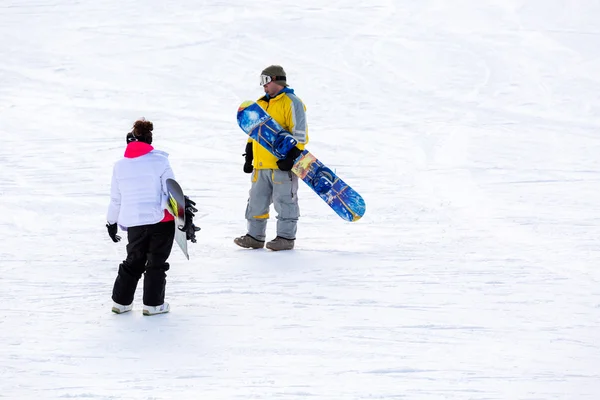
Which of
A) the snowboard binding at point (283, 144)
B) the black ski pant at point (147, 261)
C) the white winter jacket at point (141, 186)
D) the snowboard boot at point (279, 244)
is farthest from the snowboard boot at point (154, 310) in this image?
the snowboard binding at point (283, 144)

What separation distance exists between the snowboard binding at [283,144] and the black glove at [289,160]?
0.03 m

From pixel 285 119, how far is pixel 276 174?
0.45 metres

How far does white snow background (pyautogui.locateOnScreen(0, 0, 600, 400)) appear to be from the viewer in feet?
15.6

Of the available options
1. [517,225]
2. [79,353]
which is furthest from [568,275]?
[79,353]

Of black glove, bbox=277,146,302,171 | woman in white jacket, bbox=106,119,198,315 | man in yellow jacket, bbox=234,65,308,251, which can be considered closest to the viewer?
woman in white jacket, bbox=106,119,198,315

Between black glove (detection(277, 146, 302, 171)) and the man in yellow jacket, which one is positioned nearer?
black glove (detection(277, 146, 302, 171))

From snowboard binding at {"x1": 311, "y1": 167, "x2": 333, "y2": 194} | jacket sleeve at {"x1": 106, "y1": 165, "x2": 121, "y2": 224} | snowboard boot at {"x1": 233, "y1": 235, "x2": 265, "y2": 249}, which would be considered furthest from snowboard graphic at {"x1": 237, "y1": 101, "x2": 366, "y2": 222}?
jacket sleeve at {"x1": 106, "y1": 165, "x2": 121, "y2": 224}

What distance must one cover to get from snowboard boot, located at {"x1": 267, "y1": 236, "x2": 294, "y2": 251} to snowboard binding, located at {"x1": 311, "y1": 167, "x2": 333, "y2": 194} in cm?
53

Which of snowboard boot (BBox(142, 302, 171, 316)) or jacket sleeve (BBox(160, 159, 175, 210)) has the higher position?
jacket sleeve (BBox(160, 159, 175, 210))

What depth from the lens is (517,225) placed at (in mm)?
8148

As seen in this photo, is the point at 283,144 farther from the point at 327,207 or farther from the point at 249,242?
the point at 327,207

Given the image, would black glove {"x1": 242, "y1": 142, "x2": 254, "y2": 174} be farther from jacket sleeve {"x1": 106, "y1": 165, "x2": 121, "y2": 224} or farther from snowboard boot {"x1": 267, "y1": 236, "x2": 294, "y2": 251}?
jacket sleeve {"x1": 106, "y1": 165, "x2": 121, "y2": 224}

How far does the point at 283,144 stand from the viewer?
23.0ft

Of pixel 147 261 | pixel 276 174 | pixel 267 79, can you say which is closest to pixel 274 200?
pixel 276 174
